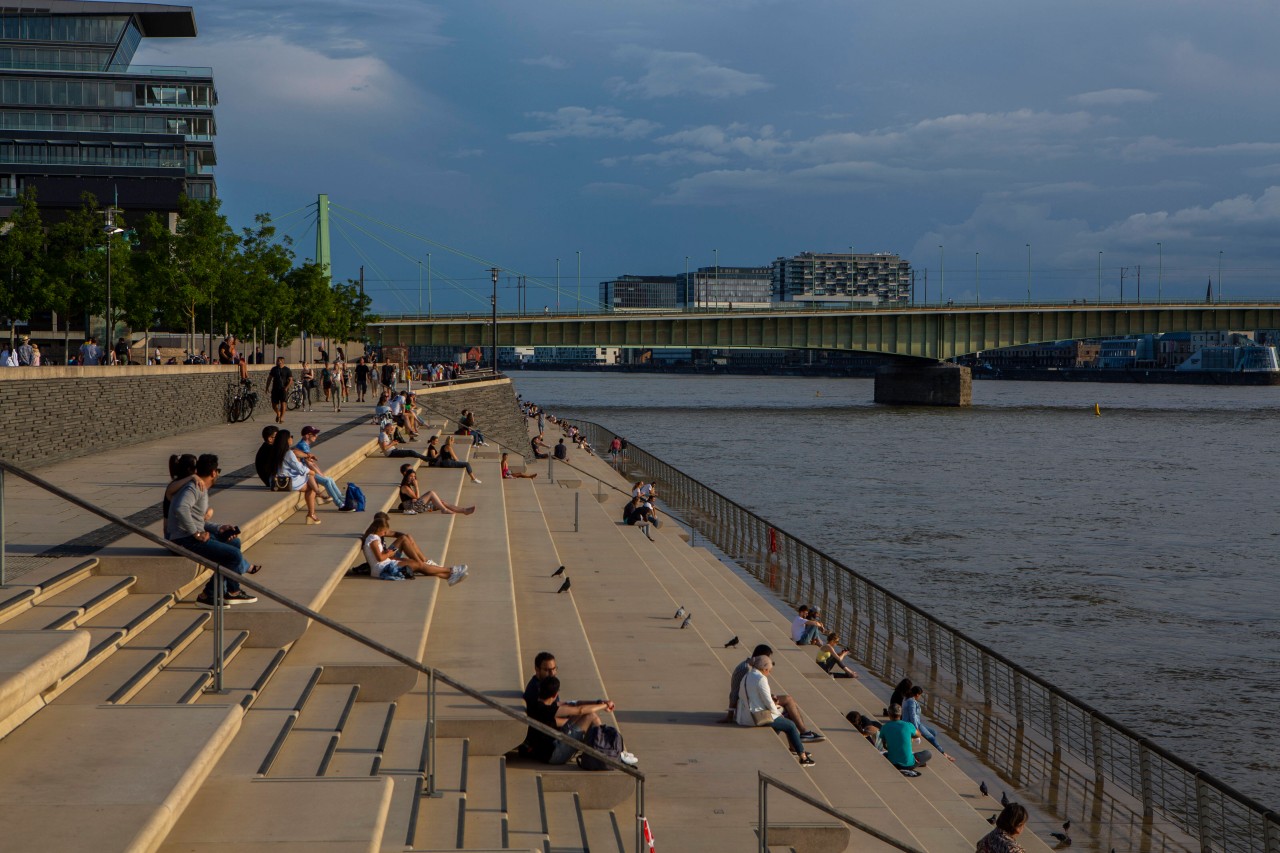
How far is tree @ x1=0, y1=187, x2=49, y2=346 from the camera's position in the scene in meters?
42.4

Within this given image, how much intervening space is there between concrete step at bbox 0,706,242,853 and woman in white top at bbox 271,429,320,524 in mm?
9349

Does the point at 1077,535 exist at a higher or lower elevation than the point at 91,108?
lower

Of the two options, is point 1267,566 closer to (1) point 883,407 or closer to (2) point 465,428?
(2) point 465,428

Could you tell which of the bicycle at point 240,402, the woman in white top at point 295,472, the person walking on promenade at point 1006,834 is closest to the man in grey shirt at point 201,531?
the woman in white top at point 295,472

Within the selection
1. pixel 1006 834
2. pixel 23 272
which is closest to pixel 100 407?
pixel 1006 834

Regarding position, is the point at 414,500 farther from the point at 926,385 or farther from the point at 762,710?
the point at 926,385

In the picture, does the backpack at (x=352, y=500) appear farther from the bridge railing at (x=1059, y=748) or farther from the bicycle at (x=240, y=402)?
the bicycle at (x=240, y=402)

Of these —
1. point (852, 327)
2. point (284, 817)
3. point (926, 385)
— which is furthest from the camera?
point (926, 385)

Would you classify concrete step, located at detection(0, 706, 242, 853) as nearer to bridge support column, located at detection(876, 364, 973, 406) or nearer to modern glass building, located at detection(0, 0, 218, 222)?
modern glass building, located at detection(0, 0, 218, 222)

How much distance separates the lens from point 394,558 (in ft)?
49.2

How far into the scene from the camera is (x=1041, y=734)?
1507cm

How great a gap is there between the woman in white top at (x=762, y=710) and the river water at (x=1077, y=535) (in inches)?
249

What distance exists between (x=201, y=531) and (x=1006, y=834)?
7.08 metres

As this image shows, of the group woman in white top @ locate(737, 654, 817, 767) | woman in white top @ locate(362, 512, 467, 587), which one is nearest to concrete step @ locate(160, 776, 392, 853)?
woman in white top @ locate(737, 654, 817, 767)
